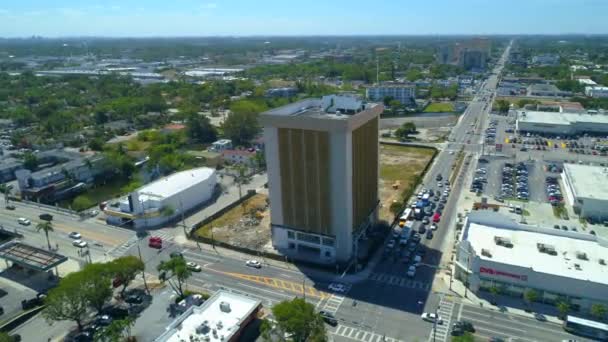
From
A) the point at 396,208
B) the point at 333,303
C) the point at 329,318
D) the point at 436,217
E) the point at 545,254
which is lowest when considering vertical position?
the point at 333,303

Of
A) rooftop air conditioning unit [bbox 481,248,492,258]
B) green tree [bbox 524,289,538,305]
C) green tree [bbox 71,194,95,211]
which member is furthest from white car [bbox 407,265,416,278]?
green tree [bbox 71,194,95,211]

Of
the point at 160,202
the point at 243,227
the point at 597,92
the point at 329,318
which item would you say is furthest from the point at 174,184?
the point at 597,92

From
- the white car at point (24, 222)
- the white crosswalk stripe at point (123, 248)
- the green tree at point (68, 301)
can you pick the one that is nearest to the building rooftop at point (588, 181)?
the white crosswalk stripe at point (123, 248)

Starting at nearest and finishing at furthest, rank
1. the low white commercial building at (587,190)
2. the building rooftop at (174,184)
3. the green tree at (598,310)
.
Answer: the green tree at (598,310)
the low white commercial building at (587,190)
the building rooftop at (174,184)

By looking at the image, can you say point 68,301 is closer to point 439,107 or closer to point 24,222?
point 24,222

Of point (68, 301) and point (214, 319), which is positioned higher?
point (68, 301)

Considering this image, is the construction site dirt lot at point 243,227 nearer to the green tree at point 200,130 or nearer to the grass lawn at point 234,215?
the grass lawn at point 234,215

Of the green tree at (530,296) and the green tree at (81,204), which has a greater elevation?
the green tree at (81,204)

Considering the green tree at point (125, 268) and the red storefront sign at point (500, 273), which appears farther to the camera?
the red storefront sign at point (500, 273)

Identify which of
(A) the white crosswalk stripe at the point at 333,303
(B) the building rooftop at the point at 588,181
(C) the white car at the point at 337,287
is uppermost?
(B) the building rooftop at the point at 588,181
